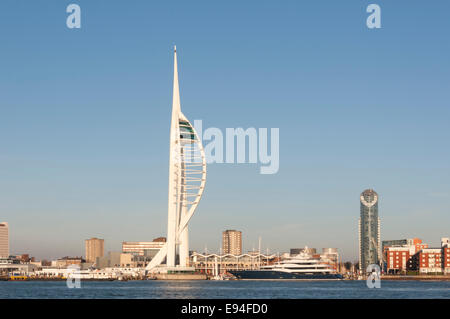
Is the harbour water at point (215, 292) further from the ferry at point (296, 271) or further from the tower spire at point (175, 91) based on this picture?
the ferry at point (296, 271)

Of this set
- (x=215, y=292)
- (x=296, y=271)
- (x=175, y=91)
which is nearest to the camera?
(x=215, y=292)

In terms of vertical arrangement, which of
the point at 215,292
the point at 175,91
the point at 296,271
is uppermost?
the point at 175,91

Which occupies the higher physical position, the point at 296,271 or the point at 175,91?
the point at 175,91

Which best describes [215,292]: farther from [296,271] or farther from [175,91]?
[296,271]

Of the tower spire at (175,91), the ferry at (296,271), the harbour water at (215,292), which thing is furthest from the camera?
the ferry at (296,271)

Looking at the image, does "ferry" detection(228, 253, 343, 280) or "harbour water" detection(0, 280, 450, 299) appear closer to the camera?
"harbour water" detection(0, 280, 450, 299)

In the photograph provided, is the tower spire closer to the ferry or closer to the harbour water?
the harbour water

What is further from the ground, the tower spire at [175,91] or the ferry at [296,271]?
the tower spire at [175,91]

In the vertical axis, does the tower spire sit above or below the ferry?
above

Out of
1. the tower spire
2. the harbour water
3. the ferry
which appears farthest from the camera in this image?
the ferry
